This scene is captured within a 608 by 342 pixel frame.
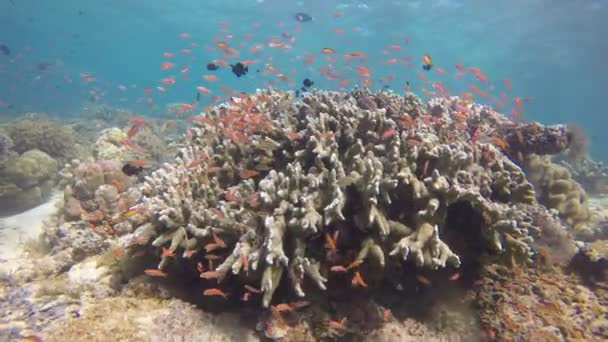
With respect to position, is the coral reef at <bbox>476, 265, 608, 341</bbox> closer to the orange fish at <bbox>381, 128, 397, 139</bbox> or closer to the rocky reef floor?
the rocky reef floor

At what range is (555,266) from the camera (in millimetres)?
4461

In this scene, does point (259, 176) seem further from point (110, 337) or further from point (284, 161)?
point (110, 337)

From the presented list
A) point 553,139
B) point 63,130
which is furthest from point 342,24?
point 553,139

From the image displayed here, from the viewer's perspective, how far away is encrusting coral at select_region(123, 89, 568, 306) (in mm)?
3703

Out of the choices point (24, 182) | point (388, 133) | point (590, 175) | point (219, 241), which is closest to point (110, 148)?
point (24, 182)

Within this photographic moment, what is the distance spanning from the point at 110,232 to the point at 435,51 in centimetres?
5704

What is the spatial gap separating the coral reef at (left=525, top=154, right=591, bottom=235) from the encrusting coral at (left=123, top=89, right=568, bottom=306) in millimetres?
2642

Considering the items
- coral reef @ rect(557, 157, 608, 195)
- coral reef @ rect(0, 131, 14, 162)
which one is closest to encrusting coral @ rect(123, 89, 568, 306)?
coral reef @ rect(0, 131, 14, 162)

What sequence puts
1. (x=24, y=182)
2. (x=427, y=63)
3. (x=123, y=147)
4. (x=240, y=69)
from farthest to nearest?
(x=123, y=147), (x=24, y=182), (x=427, y=63), (x=240, y=69)

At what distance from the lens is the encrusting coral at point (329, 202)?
12.1 feet

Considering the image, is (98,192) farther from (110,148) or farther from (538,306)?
(538,306)

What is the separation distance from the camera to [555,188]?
7285 mm

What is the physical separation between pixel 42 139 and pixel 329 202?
12633 millimetres

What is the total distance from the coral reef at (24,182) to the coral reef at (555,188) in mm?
12512
